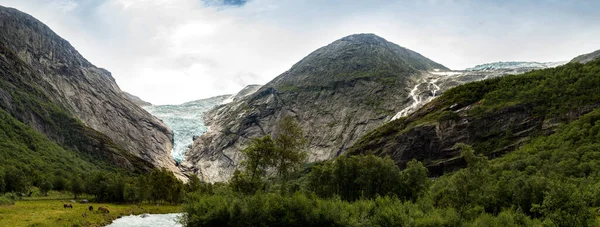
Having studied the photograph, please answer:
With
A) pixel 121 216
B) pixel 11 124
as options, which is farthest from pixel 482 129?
pixel 11 124

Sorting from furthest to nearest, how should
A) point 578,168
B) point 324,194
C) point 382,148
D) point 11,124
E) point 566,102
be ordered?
point 11,124, point 382,148, point 566,102, point 324,194, point 578,168

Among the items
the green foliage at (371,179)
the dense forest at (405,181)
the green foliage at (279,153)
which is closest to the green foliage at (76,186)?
the dense forest at (405,181)

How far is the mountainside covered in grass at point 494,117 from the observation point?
4181 inches

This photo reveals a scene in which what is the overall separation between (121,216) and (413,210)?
6153 cm

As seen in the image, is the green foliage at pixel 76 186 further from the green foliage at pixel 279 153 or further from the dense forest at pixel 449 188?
the green foliage at pixel 279 153

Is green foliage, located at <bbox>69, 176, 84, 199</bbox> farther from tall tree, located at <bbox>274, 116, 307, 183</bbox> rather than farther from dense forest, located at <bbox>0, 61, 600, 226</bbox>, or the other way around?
tall tree, located at <bbox>274, 116, 307, 183</bbox>

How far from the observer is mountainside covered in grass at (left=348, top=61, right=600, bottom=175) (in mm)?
106188

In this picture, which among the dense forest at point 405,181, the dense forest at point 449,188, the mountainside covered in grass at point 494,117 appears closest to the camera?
the dense forest at point 449,188

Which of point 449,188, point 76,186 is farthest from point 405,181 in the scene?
point 76,186

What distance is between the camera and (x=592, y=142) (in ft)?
251

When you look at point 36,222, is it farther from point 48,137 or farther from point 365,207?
point 48,137

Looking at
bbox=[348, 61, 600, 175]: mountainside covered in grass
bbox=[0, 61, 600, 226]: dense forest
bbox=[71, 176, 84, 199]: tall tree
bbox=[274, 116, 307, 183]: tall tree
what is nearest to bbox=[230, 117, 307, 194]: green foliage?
bbox=[274, 116, 307, 183]: tall tree

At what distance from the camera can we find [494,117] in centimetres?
12050

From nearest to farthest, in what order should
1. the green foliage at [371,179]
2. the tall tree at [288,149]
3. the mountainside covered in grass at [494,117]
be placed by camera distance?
1. the tall tree at [288,149]
2. the green foliage at [371,179]
3. the mountainside covered in grass at [494,117]
